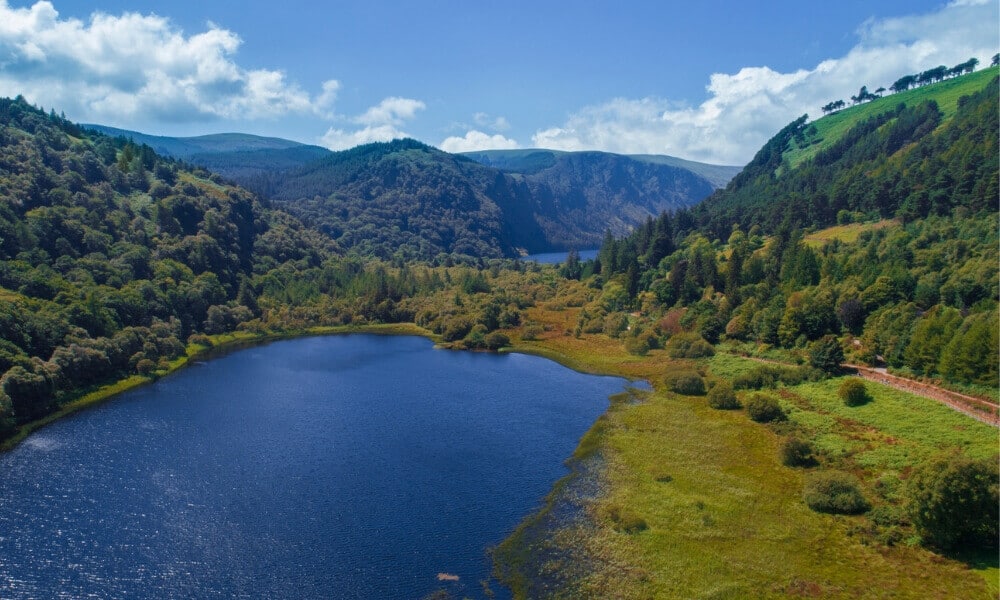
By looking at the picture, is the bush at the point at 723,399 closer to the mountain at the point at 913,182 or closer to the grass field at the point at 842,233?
the grass field at the point at 842,233

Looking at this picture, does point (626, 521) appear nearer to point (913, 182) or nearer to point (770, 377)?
point (770, 377)

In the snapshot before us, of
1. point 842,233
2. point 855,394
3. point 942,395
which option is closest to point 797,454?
point 855,394

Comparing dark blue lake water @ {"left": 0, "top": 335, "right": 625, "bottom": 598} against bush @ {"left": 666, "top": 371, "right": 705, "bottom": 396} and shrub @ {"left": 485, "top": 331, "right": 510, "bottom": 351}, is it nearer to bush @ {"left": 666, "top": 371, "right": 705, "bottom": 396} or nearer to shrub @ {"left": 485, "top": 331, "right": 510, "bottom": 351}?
bush @ {"left": 666, "top": 371, "right": 705, "bottom": 396}

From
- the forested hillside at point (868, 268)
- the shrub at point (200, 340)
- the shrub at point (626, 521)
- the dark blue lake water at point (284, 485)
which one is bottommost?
the shrub at point (200, 340)

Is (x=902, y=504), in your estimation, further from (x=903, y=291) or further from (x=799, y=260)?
(x=799, y=260)

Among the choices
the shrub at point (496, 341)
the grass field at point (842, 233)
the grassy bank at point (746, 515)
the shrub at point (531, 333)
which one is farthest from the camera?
the shrub at point (531, 333)

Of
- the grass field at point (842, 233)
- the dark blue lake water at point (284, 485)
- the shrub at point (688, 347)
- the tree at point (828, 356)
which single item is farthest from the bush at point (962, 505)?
the grass field at point (842, 233)

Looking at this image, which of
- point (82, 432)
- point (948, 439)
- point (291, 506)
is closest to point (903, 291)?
point (948, 439)
